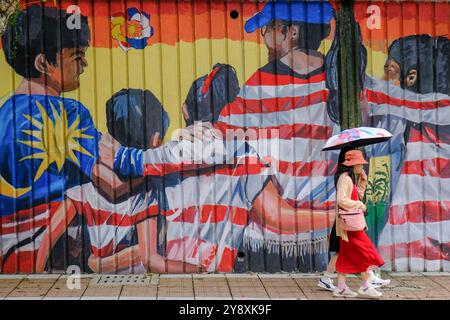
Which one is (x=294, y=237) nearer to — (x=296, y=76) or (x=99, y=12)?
(x=296, y=76)

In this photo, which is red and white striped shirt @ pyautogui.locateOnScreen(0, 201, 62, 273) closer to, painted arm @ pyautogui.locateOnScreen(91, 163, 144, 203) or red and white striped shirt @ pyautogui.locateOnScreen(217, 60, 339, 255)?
painted arm @ pyautogui.locateOnScreen(91, 163, 144, 203)

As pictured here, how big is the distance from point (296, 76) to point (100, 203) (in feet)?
9.47

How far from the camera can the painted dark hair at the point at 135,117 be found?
9.37 m

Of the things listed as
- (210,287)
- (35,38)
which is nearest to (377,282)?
(210,287)

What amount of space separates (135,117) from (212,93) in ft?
3.26

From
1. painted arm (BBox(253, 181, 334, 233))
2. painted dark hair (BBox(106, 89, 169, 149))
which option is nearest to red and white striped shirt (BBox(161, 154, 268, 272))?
painted arm (BBox(253, 181, 334, 233))

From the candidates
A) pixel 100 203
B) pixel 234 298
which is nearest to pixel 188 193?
pixel 100 203

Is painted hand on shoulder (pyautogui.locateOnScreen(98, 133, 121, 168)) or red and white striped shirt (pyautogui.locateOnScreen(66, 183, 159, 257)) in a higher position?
painted hand on shoulder (pyautogui.locateOnScreen(98, 133, 121, 168))

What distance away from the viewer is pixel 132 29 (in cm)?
938

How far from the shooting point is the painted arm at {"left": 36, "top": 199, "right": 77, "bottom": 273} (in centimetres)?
931

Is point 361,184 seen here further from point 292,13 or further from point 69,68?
point 69,68

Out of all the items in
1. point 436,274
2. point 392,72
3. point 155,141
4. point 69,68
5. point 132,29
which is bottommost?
point 436,274

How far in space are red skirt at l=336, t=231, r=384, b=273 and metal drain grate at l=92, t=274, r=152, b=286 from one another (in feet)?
7.57

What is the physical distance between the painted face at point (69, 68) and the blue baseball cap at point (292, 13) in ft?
6.83
